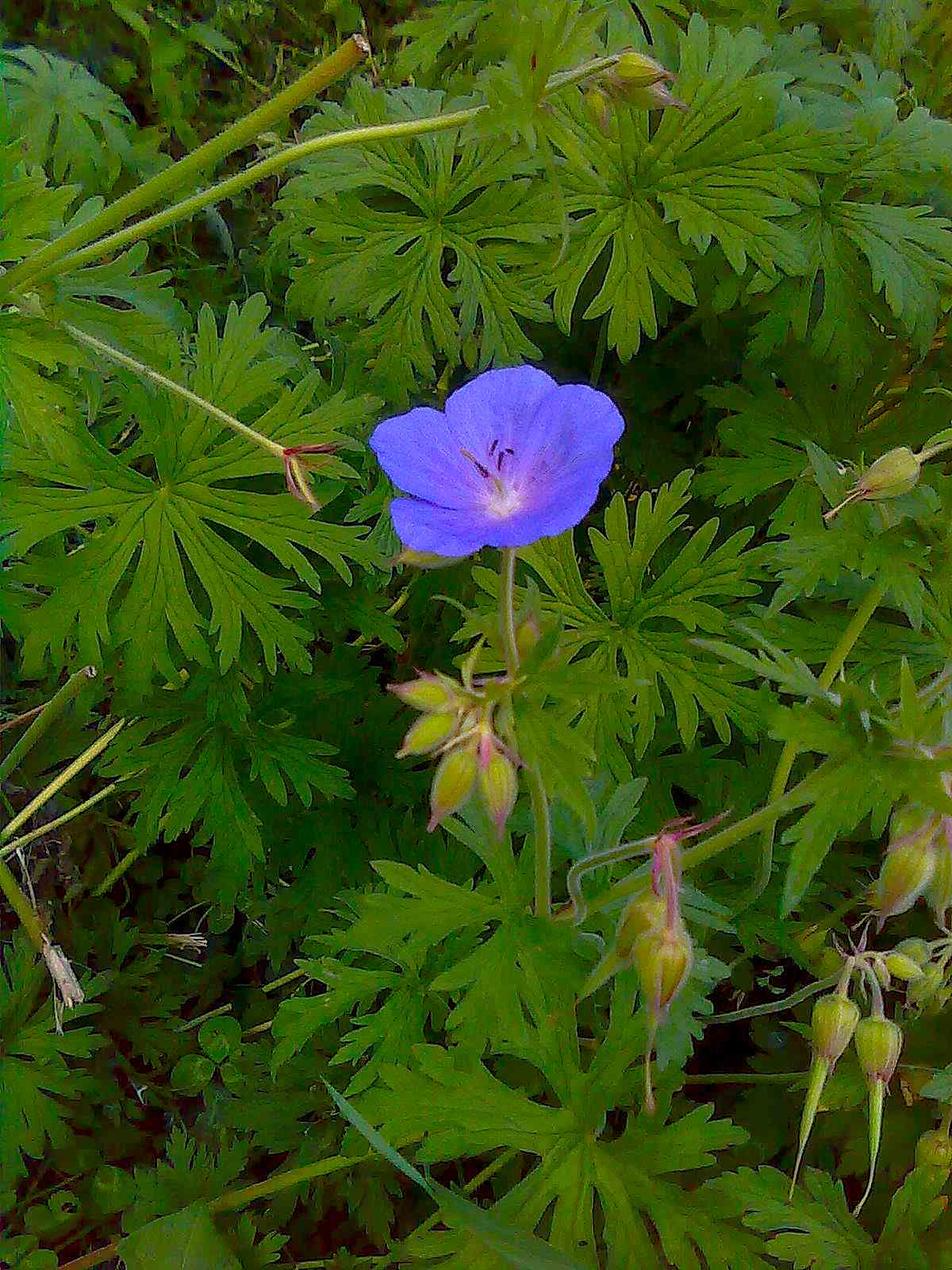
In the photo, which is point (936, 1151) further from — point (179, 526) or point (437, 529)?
point (179, 526)

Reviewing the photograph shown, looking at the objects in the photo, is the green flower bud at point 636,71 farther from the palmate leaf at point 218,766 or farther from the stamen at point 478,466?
the palmate leaf at point 218,766

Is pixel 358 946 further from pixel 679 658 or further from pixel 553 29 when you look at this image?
pixel 553 29

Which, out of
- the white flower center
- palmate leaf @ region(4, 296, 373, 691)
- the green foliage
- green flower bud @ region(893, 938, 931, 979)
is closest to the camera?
the white flower center

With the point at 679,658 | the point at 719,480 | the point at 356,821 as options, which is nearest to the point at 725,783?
the point at 679,658

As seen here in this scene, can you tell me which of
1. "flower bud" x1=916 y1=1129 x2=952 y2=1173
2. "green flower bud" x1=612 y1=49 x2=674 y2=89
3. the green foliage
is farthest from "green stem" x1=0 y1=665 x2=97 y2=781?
"flower bud" x1=916 y1=1129 x2=952 y2=1173

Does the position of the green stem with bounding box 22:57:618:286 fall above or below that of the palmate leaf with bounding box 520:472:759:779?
above

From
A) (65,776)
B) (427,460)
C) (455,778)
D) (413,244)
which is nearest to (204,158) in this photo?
(427,460)

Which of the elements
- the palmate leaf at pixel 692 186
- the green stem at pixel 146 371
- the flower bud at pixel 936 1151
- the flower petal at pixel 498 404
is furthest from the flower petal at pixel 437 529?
the flower bud at pixel 936 1151

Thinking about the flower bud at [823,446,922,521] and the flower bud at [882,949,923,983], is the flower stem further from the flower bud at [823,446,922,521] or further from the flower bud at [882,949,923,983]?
the flower bud at [823,446,922,521]
